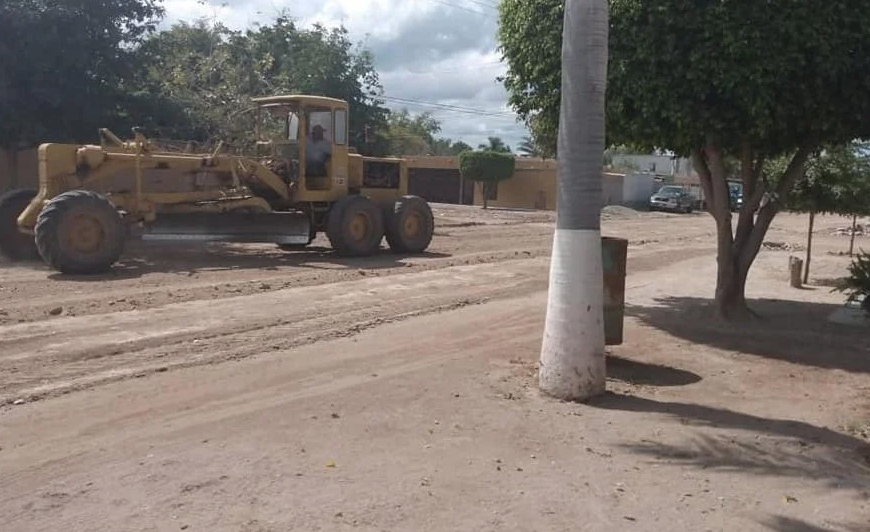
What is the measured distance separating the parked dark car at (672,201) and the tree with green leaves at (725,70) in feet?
145

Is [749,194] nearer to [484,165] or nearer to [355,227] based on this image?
[355,227]

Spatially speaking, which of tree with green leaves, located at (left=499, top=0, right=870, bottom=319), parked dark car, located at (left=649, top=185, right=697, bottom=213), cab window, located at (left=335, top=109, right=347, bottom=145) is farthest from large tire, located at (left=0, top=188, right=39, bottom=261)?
parked dark car, located at (left=649, top=185, right=697, bottom=213)

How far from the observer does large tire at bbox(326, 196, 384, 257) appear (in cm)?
1920

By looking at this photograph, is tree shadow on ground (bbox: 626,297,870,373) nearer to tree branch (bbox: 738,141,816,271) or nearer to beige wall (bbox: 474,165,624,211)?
tree branch (bbox: 738,141,816,271)

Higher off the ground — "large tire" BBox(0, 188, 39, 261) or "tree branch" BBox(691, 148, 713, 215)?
"tree branch" BBox(691, 148, 713, 215)

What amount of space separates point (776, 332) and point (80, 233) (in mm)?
10481

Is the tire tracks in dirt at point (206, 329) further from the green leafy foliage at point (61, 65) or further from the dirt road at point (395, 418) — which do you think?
the green leafy foliage at point (61, 65)

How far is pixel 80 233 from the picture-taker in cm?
1511

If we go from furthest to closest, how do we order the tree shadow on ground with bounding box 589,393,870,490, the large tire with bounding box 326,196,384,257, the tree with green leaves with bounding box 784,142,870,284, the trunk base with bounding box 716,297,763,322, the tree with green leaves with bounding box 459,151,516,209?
the tree with green leaves with bounding box 459,151,516,209 → the large tire with bounding box 326,196,384,257 → the tree with green leaves with bounding box 784,142,870,284 → the trunk base with bounding box 716,297,763,322 → the tree shadow on ground with bounding box 589,393,870,490

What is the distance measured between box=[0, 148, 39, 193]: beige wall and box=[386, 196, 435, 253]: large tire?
9870 mm

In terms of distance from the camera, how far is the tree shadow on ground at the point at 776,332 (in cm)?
1075

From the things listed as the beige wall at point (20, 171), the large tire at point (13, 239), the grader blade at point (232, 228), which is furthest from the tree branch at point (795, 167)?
the beige wall at point (20, 171)

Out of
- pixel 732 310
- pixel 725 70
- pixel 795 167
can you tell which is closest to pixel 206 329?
pixel 725 70

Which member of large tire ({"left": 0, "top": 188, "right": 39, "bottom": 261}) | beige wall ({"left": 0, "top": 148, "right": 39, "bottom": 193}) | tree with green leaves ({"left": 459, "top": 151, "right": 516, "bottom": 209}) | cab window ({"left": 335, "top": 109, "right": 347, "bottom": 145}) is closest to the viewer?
large tire ({"left": 0, "top": 188, "right": 39, "bottom": 261})
